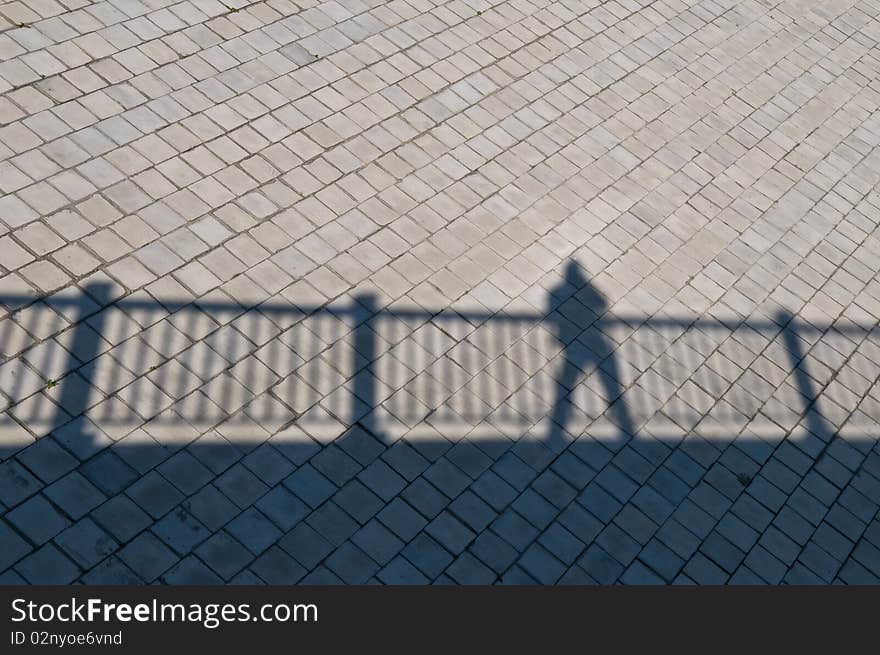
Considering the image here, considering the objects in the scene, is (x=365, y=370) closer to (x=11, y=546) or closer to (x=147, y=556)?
(x=147, y=556)

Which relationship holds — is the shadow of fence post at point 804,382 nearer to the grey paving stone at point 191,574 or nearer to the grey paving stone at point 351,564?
the grey paving stone at point 351,564

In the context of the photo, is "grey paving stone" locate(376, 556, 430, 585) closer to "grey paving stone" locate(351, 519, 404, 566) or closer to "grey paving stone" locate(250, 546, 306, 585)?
"grey paving stone" locate(351, 519, 404, 566)

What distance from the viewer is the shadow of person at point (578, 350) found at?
6938 mm

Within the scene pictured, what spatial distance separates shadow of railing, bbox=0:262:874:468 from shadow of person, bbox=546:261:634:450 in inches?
0.4

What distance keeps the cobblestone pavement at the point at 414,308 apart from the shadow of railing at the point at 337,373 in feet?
0.07

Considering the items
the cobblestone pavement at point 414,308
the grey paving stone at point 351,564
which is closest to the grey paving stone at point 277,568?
the cobblestone pavement at point 414,308

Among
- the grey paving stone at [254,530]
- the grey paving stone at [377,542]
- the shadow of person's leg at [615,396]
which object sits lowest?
the shadow of person's leg at [615,396]

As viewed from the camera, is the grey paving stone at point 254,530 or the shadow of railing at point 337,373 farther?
the shadow of railing at point 337,373

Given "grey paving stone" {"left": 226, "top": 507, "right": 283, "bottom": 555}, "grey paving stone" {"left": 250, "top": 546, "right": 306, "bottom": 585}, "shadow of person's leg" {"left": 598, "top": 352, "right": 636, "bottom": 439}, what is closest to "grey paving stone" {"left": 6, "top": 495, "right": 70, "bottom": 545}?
"grey paving stone" {"left": 226, "top": 507, "right": 283, "bottom": 555}

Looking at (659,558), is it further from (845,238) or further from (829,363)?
(845,238)

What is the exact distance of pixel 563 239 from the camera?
808 centimetres

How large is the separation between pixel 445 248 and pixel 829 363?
3234 millimetres

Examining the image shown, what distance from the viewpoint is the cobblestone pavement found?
597 cm

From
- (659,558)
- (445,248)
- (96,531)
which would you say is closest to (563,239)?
(445,248)
